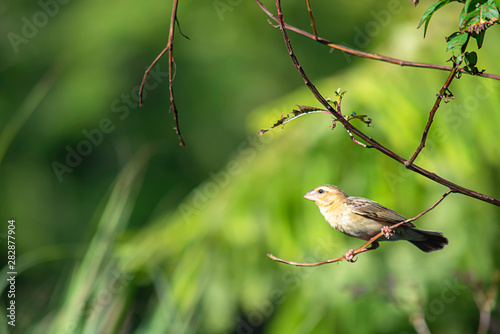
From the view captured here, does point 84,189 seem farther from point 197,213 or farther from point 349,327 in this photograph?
point 349,327

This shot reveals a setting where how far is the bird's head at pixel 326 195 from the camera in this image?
2186 millimetres

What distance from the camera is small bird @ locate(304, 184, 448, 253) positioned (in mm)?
2113

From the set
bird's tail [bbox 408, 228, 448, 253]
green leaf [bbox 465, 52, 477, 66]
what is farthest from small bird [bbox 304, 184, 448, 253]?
green leaf [bbox 465, 52, 477, 66]

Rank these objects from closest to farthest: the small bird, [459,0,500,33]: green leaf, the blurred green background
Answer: [459,0,500,33]: green leaf < the small bird < the blurred green background

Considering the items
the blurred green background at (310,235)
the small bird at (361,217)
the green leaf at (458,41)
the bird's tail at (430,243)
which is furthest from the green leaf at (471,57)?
the blurred green background at (310,235)

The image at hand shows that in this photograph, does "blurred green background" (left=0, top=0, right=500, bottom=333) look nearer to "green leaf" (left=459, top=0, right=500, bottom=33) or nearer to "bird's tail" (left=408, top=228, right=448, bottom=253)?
"bird's tail" (left=408, top=228, right=448, bottom=253)

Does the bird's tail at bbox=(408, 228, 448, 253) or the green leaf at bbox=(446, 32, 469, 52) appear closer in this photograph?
the green leaf at bbox=(446, 32, 469, 52)

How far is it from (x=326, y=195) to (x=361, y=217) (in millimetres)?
145

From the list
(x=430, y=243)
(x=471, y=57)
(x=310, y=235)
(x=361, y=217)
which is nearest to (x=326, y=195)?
(x=361, y=217)

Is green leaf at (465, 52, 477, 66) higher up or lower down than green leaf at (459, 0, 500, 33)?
lower down

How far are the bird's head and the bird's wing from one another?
0.14 feet

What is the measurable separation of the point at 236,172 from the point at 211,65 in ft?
21.0

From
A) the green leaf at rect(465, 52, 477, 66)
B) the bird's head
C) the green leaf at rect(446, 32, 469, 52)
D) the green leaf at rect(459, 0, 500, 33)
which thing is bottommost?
the bird's head

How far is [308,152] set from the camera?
484 cm
